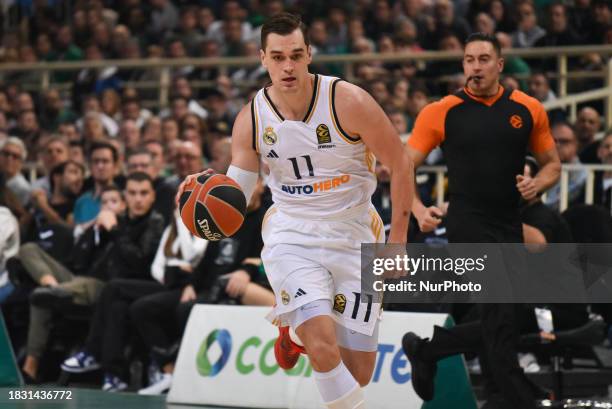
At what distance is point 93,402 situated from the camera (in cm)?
868

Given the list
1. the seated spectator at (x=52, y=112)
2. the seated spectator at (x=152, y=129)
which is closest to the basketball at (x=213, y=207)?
the seated spectator at (x=152, y=129)

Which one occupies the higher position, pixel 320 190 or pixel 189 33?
pixel 189 33

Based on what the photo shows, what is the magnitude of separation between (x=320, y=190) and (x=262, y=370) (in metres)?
2.59

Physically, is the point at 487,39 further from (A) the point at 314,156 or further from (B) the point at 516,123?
(A) the point at 314,156

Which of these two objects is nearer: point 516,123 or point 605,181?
point 516,123

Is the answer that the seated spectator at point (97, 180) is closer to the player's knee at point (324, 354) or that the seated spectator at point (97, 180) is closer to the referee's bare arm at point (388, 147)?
the referee's bare arm at point (388, 147)

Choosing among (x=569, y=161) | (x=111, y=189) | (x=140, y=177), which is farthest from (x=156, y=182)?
(x=569, y=161)

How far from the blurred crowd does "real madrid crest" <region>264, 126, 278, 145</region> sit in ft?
2.22

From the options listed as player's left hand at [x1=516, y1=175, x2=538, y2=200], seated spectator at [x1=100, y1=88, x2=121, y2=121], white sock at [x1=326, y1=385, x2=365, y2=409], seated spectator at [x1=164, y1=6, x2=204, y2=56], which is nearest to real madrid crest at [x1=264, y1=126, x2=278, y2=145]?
white sock at [x1=326, y1=385, x2=365, y2=409]

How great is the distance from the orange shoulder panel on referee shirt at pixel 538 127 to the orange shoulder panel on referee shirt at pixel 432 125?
40 centimetres

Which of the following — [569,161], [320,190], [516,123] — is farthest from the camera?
[569,161]

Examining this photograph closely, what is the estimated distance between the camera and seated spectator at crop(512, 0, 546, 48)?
14.3 meters

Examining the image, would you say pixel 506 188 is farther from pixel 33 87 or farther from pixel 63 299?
pixel 33 87

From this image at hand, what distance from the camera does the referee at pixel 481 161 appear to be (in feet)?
25.2
